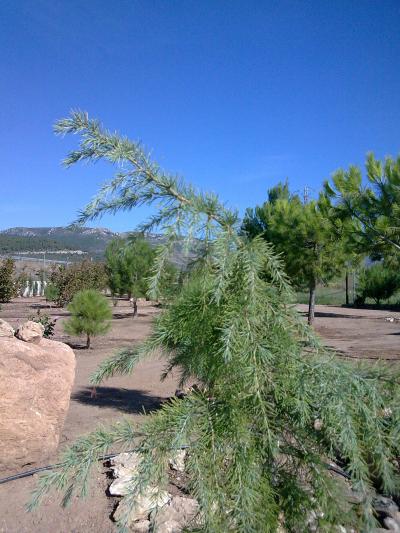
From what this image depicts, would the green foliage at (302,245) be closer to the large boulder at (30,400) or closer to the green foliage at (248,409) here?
the large boulder at (30,400)

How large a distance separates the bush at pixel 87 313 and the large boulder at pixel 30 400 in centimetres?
666

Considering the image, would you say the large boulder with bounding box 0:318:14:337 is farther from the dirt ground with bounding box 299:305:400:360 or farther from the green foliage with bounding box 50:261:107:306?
the green foliage with bounding box 50:261:107:306

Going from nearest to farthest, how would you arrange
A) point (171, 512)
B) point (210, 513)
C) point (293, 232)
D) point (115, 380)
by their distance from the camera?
point (210, 513) → point (171, 512) → point (115, 380) → point (293, 232)

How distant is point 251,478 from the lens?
1468mm

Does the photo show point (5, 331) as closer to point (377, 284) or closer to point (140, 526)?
point (140, 526)

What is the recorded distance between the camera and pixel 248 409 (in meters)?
1.56

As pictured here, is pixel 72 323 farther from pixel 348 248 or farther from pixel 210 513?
pixel 210 513

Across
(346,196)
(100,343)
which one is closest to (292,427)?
(346,196)

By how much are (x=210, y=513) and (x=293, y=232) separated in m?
14.2

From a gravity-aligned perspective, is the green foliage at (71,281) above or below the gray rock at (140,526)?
above

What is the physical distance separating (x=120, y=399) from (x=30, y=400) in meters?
2.78

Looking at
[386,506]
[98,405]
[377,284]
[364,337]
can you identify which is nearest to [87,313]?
[98,405]

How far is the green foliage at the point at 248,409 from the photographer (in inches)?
56.5

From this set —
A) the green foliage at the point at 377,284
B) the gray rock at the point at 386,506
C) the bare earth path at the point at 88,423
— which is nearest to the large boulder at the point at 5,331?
the bare earth path at the point at 88,423
